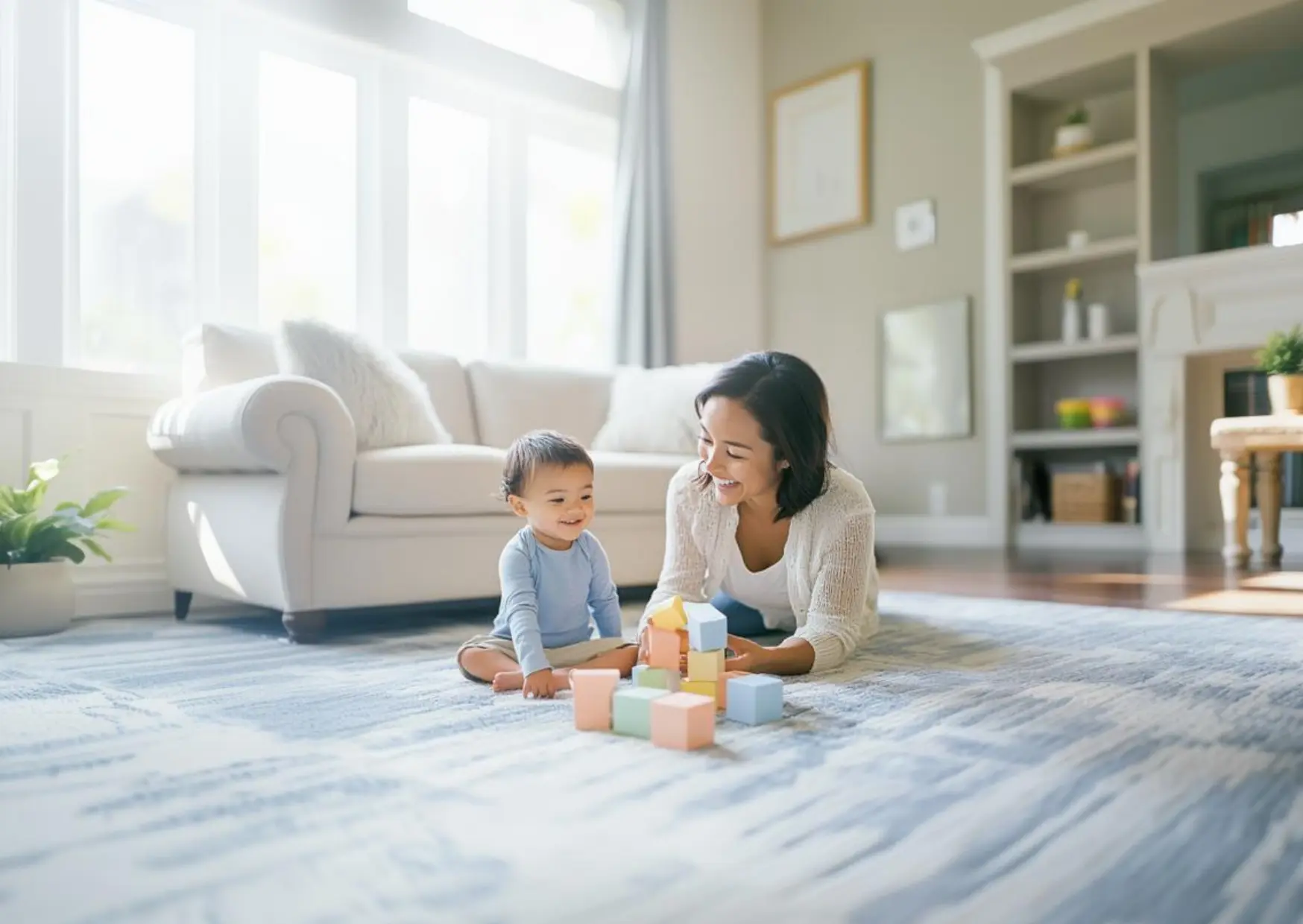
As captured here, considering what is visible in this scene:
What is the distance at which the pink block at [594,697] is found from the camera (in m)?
1.21

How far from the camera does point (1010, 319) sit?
15.3 feet

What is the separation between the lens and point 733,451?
5.28ft

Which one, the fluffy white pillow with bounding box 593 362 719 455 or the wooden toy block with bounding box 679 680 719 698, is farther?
the fluffy white pillow with bounding box 593 362 719 455

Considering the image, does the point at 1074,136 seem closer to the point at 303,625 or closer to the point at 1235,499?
the point at 1235,499

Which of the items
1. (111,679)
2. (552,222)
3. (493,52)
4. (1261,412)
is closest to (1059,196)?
(1261,412)

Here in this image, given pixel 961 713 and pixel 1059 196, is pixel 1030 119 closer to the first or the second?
pixel 1059 196

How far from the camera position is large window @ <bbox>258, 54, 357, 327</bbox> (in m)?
3.49

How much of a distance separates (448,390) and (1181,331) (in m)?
3.05

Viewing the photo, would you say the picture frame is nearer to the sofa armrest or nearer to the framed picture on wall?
the framed picture on wall

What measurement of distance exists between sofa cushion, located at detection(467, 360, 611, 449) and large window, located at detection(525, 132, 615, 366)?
103 centimetres

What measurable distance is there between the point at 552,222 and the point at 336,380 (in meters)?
2.25

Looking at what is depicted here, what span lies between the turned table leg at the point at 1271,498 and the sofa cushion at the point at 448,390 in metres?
2.95

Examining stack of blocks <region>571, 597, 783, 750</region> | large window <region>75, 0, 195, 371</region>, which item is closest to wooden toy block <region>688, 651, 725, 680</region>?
stack of blocks <region>571, 597, 783, 750</region>

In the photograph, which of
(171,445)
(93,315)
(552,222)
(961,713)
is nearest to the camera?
(961,713)
